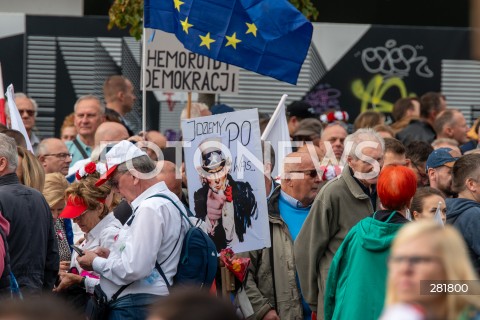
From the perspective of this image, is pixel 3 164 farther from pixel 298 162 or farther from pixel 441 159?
pixel 441 159

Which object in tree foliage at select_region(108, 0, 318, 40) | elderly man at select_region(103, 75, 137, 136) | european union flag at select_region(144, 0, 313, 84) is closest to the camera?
european union flag at select_region(144, 0, 313, 84)

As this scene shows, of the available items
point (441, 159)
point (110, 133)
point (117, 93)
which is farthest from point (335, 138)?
point (117, 93)

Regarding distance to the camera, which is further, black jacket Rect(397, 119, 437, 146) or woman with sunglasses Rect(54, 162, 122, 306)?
black jacket Rect(397, 119, 437, 146)

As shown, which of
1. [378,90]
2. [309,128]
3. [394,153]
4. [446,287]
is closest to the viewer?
[446,287]

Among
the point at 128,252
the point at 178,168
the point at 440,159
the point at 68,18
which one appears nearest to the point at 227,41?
the point at 178,168

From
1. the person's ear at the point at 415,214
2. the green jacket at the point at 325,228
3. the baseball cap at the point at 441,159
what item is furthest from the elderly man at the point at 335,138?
the green jacket at the point at 325,228

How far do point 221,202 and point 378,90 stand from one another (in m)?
7.32

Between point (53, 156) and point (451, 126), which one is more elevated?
point (451, 126)

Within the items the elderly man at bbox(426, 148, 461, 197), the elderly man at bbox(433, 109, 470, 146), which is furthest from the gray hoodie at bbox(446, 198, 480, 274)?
the elderly man at bbox(433, 109, 470, 146)

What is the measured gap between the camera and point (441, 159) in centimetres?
919

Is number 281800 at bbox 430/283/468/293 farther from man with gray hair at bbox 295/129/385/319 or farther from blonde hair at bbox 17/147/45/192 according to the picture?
blonde hair at bbox 17/147/45/192

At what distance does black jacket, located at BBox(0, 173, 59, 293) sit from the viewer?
6941 mm

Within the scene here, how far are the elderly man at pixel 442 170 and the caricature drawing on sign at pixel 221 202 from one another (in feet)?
5.65

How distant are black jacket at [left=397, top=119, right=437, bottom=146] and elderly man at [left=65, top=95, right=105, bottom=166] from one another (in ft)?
11.0
